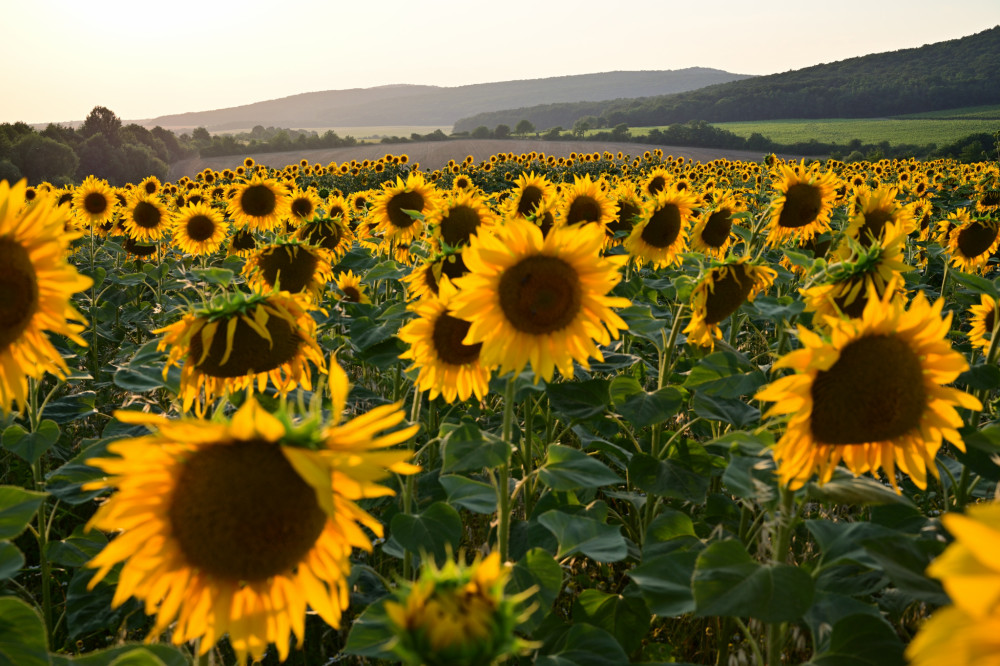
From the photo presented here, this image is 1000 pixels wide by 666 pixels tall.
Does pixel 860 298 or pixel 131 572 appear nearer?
pixel 131 572

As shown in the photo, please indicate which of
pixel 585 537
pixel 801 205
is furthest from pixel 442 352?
pixel 801 205

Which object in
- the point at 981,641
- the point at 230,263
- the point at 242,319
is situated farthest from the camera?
the point at 230,263

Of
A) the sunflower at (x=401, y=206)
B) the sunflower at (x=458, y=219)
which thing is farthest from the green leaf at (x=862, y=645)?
the sunflower at (x=401, y=206)

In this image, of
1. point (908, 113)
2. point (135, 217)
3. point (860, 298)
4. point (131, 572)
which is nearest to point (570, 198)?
point (860, 298)

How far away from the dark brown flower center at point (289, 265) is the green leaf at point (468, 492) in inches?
92.5

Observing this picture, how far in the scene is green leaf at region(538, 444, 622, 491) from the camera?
2236 mm

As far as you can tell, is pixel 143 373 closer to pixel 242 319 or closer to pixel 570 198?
pixel 242 319

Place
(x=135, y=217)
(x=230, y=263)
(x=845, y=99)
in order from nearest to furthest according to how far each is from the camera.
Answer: (x=230, y=263) → (x=135, y=217) → (x=845, y=99)

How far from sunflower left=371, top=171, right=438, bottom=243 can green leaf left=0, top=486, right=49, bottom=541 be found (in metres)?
4.58

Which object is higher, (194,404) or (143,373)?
(143,373)

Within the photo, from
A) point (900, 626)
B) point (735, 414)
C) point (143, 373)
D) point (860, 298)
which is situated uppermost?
point (860, 298)

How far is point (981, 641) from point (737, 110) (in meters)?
107

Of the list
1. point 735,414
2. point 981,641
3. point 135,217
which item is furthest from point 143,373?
point 135,217

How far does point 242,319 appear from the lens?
2309mm
